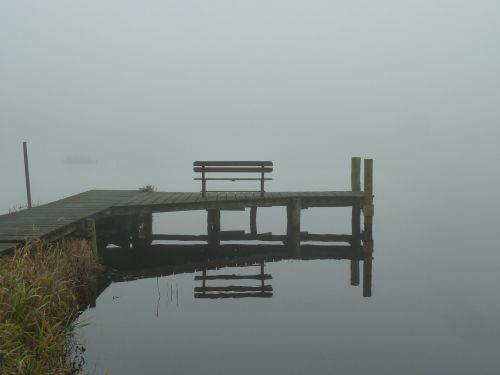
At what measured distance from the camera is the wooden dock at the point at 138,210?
1139 centimetres

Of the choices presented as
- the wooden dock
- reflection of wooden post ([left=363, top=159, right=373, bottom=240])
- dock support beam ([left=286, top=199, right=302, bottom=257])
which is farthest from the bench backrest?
reflection of wooden post ([left=363, top=159, right=373, bottom=240])

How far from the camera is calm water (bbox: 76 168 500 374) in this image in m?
7.91

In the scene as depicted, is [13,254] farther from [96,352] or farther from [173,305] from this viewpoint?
[173,305]

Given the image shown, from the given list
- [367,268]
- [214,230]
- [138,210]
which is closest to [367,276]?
[367,268]

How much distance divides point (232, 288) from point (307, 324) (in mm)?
2776

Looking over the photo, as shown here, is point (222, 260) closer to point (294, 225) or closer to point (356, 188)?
point (294, 225)

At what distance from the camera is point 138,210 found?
14.2m

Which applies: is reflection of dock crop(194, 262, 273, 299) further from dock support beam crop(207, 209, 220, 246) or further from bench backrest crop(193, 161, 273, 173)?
dock support beam crop(207, 209, 220, 246)

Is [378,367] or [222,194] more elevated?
[222,194]

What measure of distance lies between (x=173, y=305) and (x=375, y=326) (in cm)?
483

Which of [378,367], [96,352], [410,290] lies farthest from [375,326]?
[96,352]

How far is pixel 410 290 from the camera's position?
1315cm

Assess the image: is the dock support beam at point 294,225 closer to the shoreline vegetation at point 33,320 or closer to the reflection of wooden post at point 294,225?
the reflection of wooden post at point 294,225

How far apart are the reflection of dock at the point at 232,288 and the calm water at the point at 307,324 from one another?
21 cm
